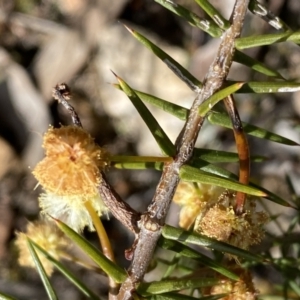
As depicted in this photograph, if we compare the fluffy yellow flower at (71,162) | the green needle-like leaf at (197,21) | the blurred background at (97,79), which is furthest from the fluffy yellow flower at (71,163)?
the blurred background at (97,79)

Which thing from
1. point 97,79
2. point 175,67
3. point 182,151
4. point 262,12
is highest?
point 97,79

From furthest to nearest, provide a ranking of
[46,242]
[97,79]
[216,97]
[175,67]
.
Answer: [97,79], [46,242], [175,67], [216,97]

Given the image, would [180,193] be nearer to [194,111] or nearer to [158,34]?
[194,111]

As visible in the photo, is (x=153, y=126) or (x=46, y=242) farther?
(x=46, y=242)

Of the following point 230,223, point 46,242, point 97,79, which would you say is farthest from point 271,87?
point 97,79

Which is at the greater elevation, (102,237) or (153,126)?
(153,126)

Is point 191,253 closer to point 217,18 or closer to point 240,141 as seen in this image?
point 240,141

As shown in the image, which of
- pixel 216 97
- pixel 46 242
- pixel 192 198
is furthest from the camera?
pixel 46 242

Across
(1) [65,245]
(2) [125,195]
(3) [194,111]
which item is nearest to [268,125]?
(2) [125,195]

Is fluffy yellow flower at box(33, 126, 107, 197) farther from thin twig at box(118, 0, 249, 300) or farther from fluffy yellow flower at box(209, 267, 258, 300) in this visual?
fluffy yellow flower at box(209, 267, 258, 300)
